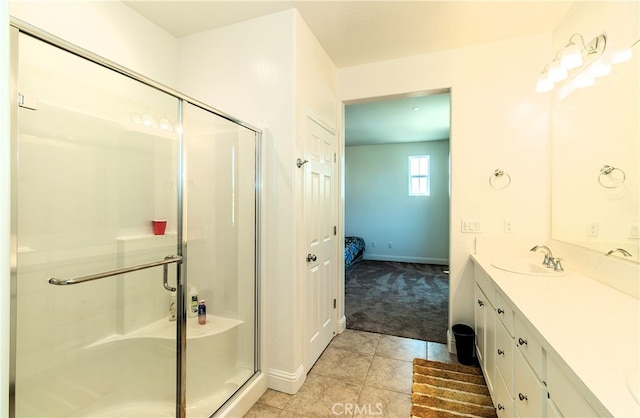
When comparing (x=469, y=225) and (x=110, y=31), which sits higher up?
(x=110, y=31)

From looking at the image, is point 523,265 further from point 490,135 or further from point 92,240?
point 92,240

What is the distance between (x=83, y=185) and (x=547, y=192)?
3313 millimetres

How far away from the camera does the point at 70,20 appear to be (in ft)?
5.57

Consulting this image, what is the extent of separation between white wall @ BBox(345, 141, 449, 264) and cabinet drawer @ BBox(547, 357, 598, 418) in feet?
17.2

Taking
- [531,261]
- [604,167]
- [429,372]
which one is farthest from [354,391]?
[604,167]

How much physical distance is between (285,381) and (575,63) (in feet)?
9.27

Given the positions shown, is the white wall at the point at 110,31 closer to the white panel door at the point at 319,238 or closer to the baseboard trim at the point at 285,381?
the white panel door at the point at 319,238

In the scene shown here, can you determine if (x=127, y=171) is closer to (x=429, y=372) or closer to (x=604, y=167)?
(x=429, y=372)

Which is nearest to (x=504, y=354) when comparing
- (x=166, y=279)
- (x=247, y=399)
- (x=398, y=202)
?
(x=247, y=399)

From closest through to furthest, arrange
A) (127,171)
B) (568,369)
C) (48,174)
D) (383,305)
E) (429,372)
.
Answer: (568,369), (48,174), (127,171), (429,372), (383,305)

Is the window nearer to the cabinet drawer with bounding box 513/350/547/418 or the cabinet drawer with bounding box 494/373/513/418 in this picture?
the cabinet drawer with bounding box 494/373/513/418

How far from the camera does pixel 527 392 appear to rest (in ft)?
3.82

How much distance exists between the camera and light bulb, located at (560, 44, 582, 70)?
5.81ft

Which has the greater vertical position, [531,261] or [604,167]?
[604,167]
